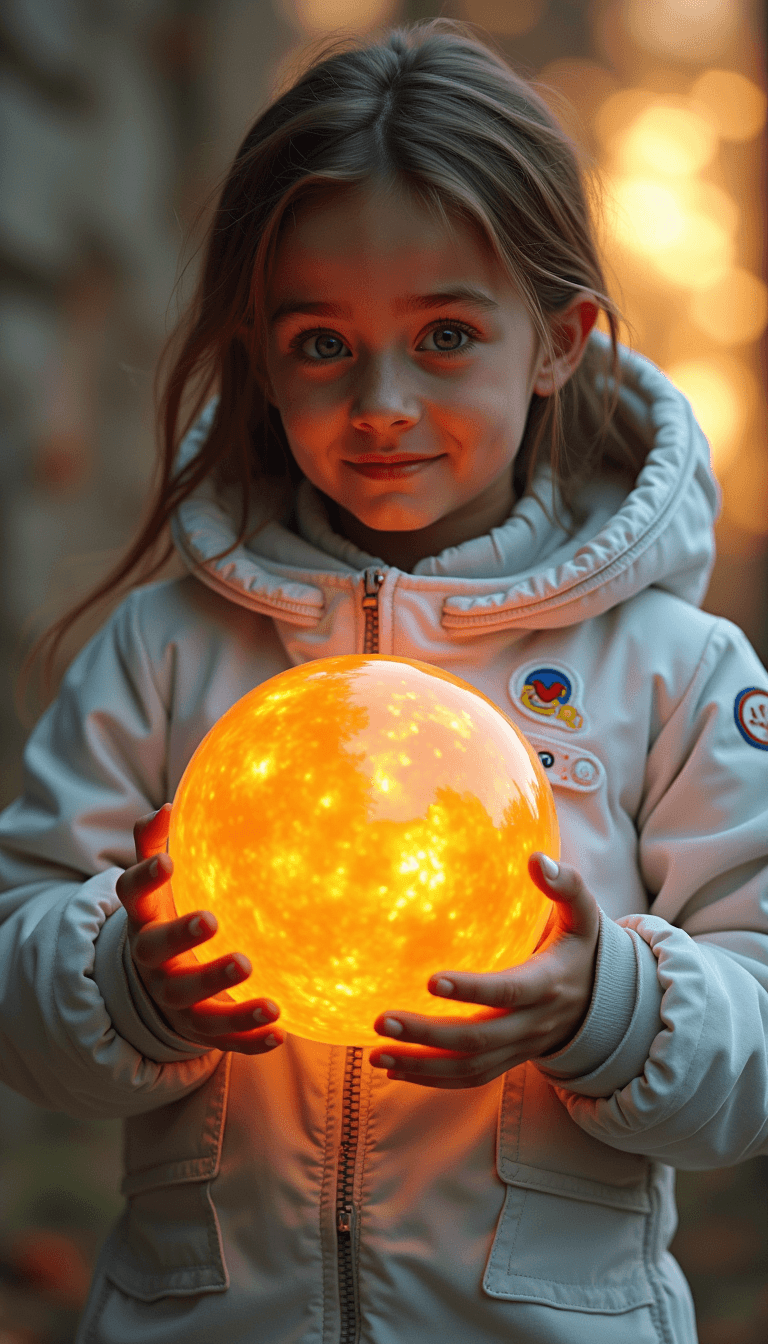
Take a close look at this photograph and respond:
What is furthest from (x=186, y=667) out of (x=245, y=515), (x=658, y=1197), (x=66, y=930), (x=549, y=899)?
(x=658, y=1197)

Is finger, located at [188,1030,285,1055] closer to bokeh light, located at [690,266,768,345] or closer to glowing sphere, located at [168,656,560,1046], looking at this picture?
glowing sphere, located at [168,656,560,1046]

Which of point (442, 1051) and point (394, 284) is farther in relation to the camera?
point (394, 284)

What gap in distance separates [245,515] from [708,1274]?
69.8 inches

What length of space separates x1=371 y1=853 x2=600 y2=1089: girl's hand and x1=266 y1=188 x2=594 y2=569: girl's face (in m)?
0.45

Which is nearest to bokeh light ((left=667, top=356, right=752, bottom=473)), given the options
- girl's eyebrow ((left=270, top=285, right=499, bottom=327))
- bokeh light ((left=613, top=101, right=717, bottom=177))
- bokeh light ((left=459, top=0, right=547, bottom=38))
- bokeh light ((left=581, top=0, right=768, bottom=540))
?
bokeh light ((left=581, top=0, right=768, bottom=540))

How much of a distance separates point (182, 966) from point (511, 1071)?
35 centimetres

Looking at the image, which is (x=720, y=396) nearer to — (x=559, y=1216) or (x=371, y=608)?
(x=371, y=608)

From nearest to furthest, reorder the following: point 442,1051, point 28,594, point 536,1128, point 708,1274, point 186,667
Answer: point 442,1051, point 536,1128, point 186,667, point 708,1274, point 28,594

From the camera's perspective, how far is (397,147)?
1132mm

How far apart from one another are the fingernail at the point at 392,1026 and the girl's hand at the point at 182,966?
0.09m

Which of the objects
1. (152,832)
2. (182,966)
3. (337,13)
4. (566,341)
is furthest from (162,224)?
(182,966)

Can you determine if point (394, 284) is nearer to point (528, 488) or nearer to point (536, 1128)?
point (528, 488)

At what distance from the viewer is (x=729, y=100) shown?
2.64 m

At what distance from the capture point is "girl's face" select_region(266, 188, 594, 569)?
111 centimetres
